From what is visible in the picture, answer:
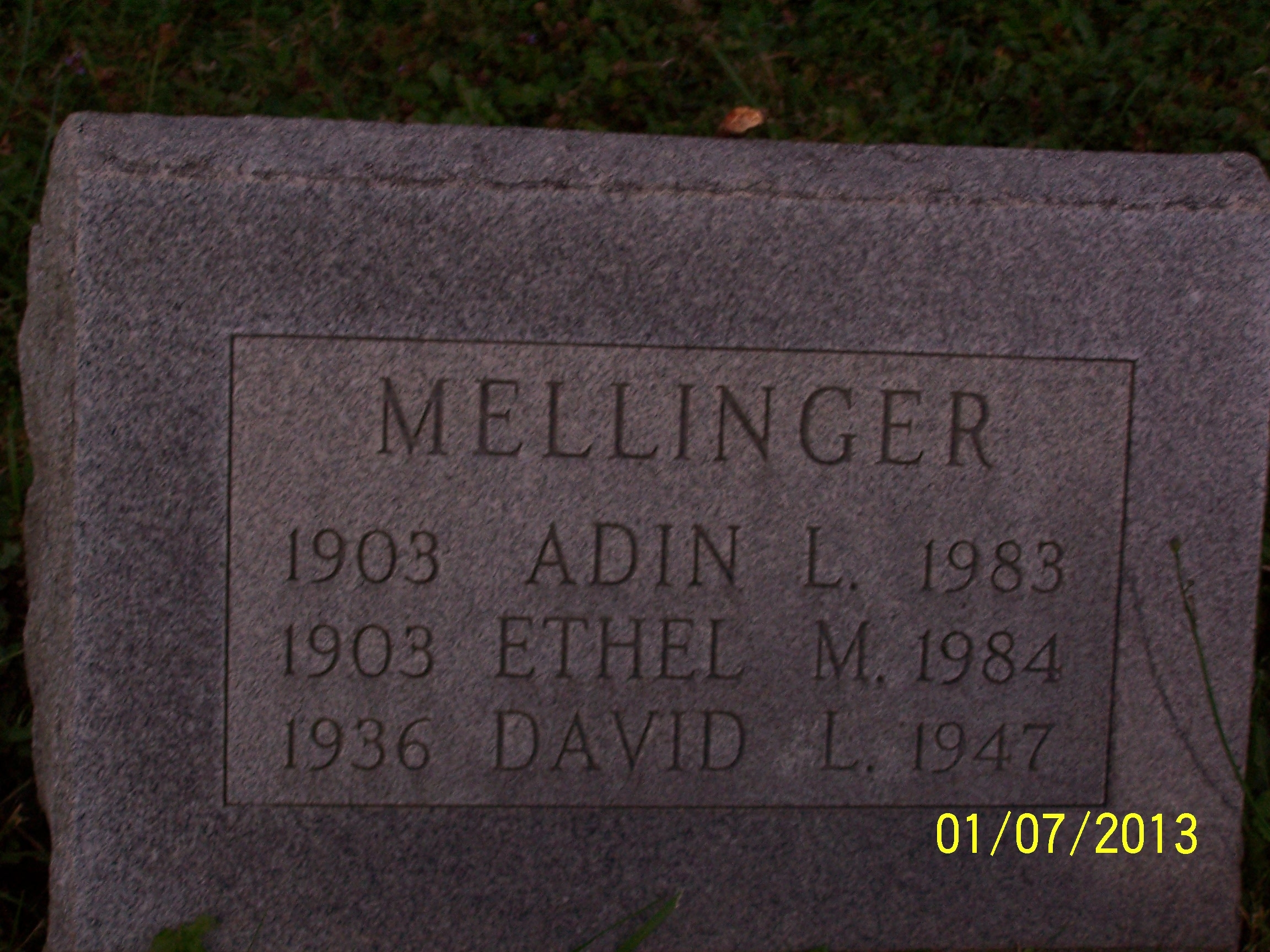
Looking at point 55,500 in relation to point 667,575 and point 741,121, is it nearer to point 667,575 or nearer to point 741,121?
point 667,575

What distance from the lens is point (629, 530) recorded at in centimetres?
194

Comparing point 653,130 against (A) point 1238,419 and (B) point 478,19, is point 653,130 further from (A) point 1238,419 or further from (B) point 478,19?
(A) point 1238,419

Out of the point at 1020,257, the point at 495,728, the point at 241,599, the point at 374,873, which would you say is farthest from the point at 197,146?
the point at 1020,257

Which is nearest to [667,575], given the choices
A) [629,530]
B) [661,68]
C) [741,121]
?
[629,530]

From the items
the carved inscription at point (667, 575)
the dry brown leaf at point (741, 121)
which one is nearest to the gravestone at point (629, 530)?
the carved inscription at point (667, 575)

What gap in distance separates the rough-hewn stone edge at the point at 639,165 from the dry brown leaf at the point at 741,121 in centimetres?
69

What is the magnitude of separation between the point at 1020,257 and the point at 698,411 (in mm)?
641

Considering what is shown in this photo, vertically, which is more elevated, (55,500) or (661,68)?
(661,68)

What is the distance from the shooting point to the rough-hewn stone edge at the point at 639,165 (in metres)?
1.86

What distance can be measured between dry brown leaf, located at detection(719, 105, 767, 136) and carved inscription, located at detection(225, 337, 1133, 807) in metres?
Answer: 0.96
